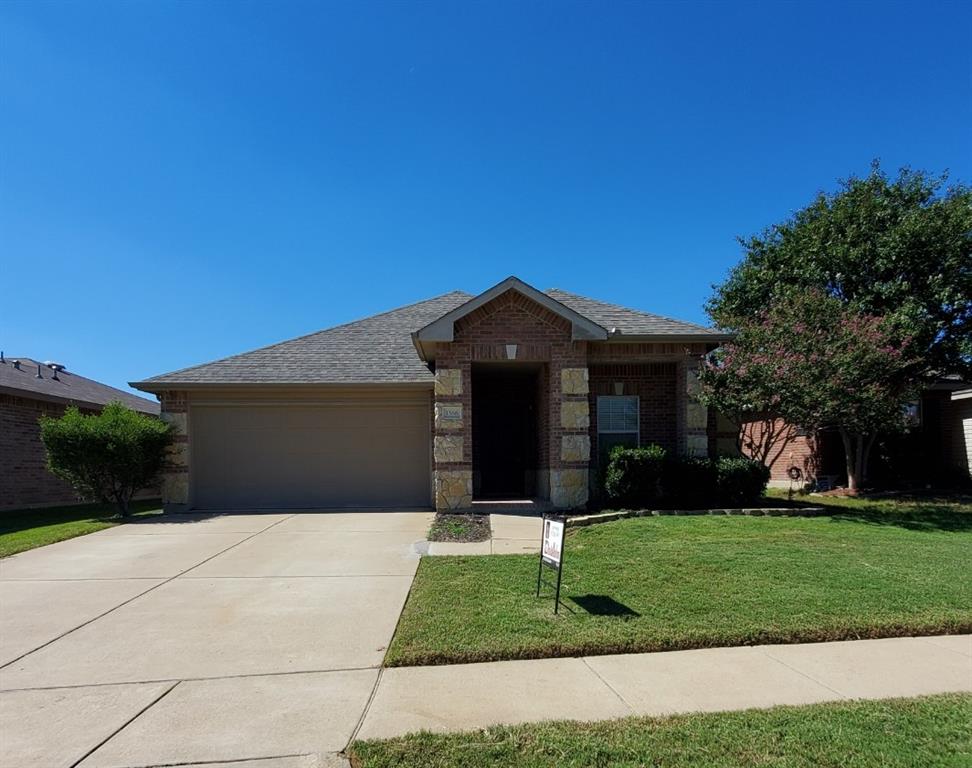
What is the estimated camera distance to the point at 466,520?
11.2 metres

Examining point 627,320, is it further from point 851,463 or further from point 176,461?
point 176,461

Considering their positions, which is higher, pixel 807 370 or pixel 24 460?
pixel 807 370

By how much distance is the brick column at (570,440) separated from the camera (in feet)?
40.1

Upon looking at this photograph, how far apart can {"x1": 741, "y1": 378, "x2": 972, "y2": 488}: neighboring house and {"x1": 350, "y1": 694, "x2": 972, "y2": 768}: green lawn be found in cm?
1664

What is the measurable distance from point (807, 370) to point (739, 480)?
2.50 m

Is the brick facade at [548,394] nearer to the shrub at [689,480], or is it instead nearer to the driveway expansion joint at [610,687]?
the shrub at [689,480]

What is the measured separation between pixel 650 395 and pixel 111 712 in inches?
461

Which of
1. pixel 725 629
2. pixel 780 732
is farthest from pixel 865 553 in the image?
pixel 780 732

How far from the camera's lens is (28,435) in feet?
51.2

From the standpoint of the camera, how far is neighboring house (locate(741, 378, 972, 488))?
18.8 meters

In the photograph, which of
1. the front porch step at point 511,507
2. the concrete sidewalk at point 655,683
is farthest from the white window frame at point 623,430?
the concrete sidewalk at point 655,683

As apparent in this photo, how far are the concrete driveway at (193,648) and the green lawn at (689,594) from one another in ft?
2.12

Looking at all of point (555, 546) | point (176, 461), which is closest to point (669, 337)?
point (555, 546)

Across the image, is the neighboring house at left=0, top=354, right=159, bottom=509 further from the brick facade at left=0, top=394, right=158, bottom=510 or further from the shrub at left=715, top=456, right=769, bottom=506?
the shrub at left=715, top=456, right=769, bottom=506
